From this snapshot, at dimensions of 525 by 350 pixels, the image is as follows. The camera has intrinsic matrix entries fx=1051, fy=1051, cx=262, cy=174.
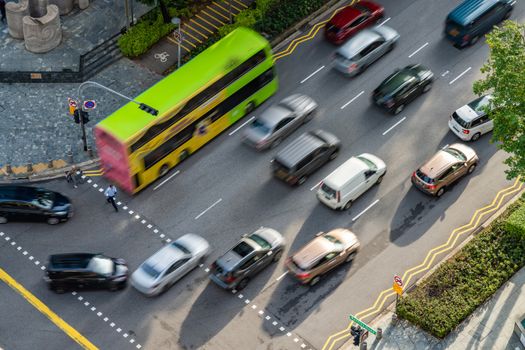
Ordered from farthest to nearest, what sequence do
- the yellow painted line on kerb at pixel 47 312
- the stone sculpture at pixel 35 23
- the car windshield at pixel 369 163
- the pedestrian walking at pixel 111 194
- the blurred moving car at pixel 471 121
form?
the stone sculpture at pixel 35 23, the blurred moving car at pixel 471 121, the car windshield at pixel 369 163, the pedestrian walking at pixel 111 194, the yellow painted line on kerb at pixel 47 312

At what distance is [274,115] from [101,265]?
1425 cm

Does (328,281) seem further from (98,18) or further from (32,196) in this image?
(98,18)

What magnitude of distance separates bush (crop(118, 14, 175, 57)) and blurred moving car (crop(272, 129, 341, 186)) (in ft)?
42.8

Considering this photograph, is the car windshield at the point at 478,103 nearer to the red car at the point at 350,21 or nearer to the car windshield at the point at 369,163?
the car windshield at the point at 369,163

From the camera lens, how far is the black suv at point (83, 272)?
55.5 meters

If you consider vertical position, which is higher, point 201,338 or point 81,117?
point 81,117

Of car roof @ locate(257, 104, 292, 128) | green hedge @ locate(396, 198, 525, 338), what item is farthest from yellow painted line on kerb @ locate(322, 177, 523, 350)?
car roof @ locate(257, 104, 292, 128)

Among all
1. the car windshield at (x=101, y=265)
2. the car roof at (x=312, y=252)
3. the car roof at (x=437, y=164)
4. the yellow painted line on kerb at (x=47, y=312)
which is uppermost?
the car roof at (x=437, y=164)

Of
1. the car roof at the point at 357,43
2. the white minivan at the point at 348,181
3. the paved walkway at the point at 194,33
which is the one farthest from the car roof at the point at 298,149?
the paved walkway at the point at 194,33

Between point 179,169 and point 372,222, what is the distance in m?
11.9

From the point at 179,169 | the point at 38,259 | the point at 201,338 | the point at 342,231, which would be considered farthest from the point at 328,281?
the point at 38,259

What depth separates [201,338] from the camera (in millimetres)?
54750

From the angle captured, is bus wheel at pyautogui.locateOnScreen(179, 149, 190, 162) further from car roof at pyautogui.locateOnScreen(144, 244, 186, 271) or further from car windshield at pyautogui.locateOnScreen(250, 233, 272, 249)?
car windshield at pyautogui.locateOnScreen(250, 233, 272, 249)

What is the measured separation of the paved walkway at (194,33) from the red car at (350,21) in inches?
254
